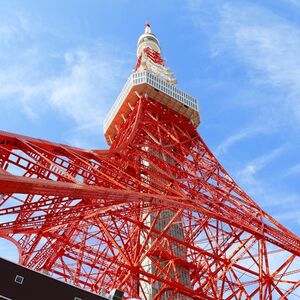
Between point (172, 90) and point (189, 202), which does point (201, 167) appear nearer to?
point (172, 90)

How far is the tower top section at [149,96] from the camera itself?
98.9ft

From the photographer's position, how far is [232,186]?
25812 mm

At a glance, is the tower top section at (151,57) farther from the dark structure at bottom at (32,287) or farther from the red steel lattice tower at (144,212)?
the dark structure at bottom at (32,287)

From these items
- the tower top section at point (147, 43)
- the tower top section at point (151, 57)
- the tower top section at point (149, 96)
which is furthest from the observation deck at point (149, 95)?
the tower top section at point (147, 43)

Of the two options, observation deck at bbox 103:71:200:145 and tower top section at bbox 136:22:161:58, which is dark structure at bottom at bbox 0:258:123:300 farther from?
tower top section at bbox 136:22:161:58

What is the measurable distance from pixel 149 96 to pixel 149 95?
0.06 meters

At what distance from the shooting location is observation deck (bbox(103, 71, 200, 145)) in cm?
3012

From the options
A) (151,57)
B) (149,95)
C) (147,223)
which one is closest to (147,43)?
(151,57)

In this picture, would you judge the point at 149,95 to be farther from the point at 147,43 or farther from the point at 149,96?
the point at 147,43

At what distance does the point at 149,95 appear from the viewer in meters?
30.2

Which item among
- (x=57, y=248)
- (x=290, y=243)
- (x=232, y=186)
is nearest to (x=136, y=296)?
(x=57, y=248)

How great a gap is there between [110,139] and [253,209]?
11991mm

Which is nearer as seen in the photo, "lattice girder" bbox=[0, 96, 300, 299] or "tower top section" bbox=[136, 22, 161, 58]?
"lattice girder" bbox=[0, 96, 300, 299]

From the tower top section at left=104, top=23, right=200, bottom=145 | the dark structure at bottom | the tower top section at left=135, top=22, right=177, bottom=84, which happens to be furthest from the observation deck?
the dark structure at bottom
